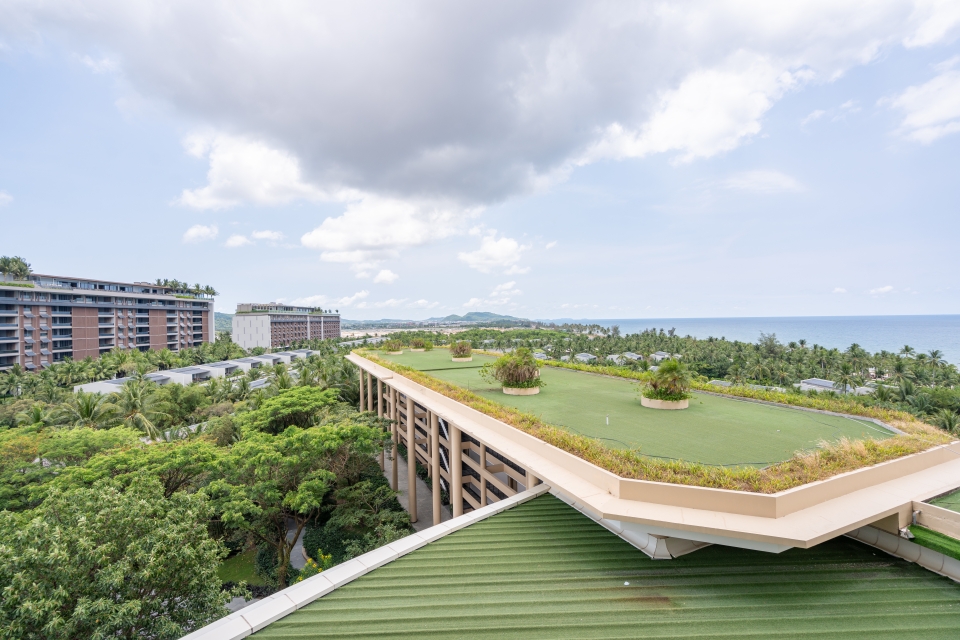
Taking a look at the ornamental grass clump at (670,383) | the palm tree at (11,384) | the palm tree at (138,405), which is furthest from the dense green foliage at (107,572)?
the palm tree at (11,384)

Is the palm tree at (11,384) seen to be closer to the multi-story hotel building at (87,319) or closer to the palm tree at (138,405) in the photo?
A: the multi-story hotel building at (87,319)

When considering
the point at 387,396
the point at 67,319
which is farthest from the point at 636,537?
the point at 67,319

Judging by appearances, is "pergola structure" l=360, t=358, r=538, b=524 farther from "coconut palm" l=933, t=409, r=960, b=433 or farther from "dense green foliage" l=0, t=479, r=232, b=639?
"coconut palm" l=933, t=409, r=960, b=433

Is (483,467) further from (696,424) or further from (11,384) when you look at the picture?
(11,384)

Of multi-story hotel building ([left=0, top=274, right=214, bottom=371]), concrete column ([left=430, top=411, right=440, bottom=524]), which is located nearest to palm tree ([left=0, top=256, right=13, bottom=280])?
multi-story hotel building ([left=0, top=274, right=214, bottom=371])

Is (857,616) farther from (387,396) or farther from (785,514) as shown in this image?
(387,396)
